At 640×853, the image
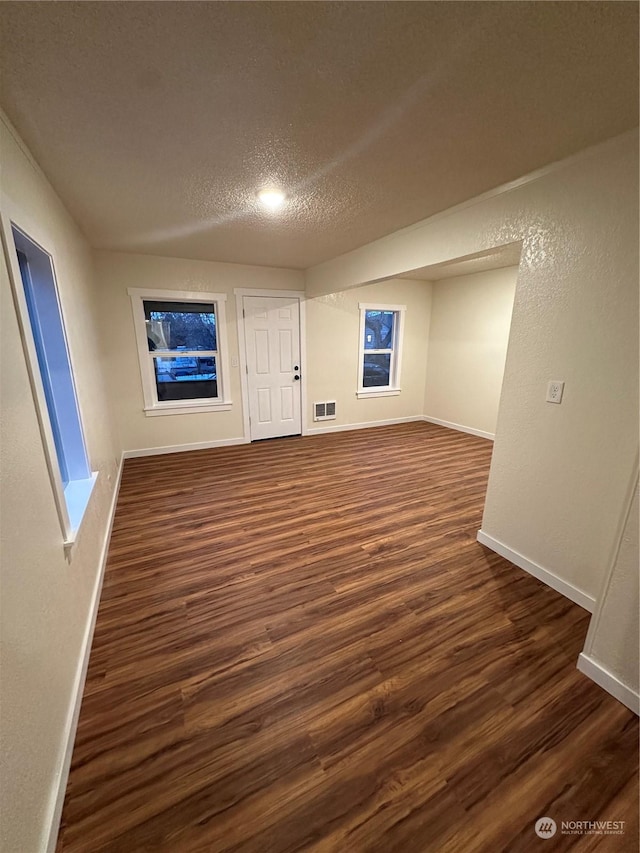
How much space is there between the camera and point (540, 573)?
2115 mm

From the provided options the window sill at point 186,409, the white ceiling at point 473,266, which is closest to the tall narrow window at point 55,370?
the window sill at point 186,409

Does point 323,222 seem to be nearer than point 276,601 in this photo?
No

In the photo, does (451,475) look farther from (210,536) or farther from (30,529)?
(30,529)

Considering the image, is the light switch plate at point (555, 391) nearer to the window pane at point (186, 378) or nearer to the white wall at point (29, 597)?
the white wall at point (29, 597)

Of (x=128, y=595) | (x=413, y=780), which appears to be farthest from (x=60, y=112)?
(x=413, y=780)

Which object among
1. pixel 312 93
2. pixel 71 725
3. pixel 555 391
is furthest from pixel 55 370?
pixel 555 391

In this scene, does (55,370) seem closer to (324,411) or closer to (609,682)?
(609,682)

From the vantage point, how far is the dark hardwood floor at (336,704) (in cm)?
107

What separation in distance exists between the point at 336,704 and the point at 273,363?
3.99 metres

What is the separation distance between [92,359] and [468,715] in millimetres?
3465

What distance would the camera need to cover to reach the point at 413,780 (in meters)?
1.16

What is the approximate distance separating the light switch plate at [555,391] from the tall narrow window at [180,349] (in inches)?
145

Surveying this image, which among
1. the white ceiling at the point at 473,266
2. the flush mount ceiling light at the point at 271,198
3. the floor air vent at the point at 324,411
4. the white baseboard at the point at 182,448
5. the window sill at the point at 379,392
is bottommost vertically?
the white baseboard at the point at 182,448

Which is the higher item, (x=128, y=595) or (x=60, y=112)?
(x=60, y=112)
